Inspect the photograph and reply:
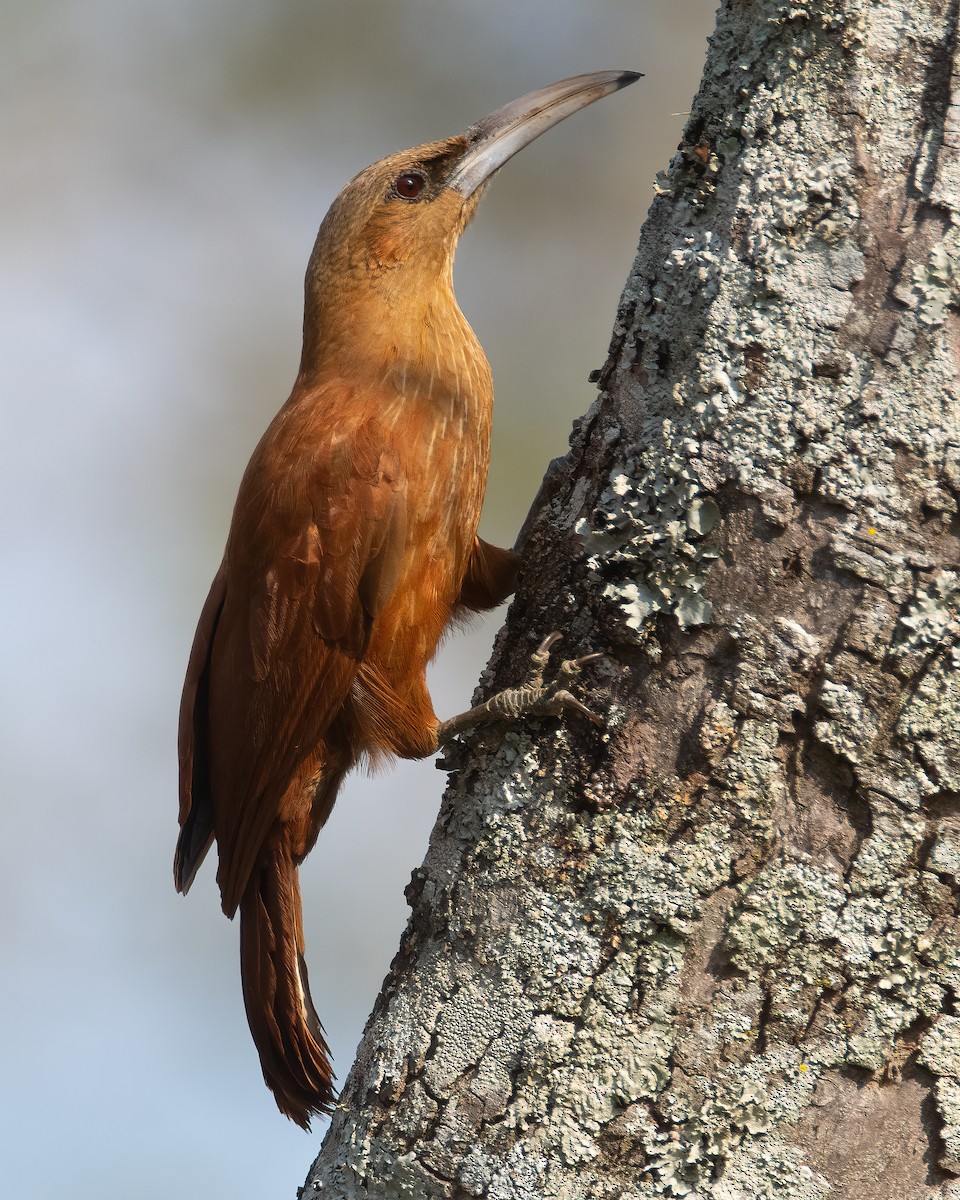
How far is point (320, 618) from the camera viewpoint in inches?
108

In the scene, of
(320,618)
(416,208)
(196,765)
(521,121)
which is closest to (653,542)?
(320,618)

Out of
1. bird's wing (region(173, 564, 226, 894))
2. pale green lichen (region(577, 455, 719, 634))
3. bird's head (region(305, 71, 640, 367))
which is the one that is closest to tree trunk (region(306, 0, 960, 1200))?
pale green lichen (region(577, 455, 719, 634))

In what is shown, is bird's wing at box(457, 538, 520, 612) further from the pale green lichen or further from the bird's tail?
the pale green lichen

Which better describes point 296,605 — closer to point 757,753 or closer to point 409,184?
point 409,184

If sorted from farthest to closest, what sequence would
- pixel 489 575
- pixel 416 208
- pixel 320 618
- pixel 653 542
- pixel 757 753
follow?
pixel 416 208 → pixel 489 575 → pixel 320 618 → pixel 653 542 → pixel 757 753

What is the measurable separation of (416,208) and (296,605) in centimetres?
109

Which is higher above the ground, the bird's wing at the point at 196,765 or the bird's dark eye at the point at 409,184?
the bird's dark eye at the point at 409,184

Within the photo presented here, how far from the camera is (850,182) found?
1644 millimetres

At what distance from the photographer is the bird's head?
306 cm

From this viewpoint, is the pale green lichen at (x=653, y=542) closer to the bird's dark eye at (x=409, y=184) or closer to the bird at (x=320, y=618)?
the bird at (x=320, y=618)

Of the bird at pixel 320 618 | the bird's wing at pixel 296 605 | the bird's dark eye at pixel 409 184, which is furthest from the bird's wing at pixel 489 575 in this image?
the bird's dark eye at pixel 409 184

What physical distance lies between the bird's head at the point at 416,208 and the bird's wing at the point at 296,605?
50 cm

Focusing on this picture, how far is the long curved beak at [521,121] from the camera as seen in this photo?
3.09 metres

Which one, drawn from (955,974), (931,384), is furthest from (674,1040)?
(931,384)
